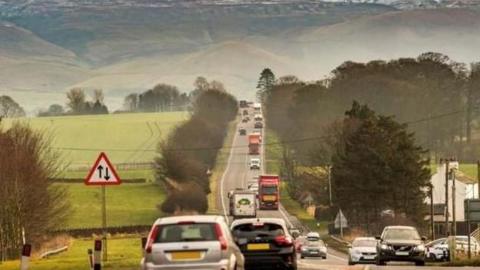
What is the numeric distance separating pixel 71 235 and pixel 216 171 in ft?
248

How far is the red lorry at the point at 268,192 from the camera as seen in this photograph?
147625 mm

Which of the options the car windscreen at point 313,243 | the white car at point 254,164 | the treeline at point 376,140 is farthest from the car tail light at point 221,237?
the white car at point 254,164

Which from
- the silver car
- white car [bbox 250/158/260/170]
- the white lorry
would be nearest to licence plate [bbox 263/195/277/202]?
the white lorry

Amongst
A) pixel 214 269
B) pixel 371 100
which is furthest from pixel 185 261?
pixel 371 100

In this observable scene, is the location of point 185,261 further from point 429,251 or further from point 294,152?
point 294,152

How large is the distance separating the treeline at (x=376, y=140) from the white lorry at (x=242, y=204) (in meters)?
8.54

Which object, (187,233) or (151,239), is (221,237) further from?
(151,239)

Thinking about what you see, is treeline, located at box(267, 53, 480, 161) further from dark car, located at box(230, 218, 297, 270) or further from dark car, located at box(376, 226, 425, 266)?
dark car, located at box(230, 218, 297, 270)

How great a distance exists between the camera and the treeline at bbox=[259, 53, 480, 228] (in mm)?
127125

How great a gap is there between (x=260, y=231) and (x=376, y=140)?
8659 centimetres

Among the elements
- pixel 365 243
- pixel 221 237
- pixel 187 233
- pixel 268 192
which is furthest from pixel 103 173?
pixel 268 192

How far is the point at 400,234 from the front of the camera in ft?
185

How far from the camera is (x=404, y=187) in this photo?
414 feet

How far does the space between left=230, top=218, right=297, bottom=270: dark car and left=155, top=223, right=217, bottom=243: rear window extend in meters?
9.13
